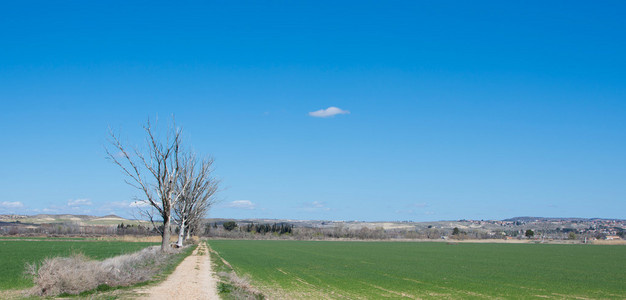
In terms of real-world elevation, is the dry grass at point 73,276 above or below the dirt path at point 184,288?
above

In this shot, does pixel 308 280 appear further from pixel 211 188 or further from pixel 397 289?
pixel 211 188

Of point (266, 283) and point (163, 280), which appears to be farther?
point (266, 283)

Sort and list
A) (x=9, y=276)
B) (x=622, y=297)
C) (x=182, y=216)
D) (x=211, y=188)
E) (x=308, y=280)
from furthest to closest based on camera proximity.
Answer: (x=211, y=188), (x=182, y=216), (x=308, y=280), (x=9, y=276), (x=622, y=297)

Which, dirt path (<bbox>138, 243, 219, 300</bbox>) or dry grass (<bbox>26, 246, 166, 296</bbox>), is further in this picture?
dirt path (<bbox>138, 243, 219, 300</bbox>)

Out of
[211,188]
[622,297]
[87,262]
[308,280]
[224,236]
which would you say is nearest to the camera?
[87,262]

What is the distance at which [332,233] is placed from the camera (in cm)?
17638

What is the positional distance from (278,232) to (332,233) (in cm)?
1886

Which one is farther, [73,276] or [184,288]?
[184,288]

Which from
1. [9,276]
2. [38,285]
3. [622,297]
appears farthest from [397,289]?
[9,276]

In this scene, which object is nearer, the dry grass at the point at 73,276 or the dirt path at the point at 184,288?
the dry grass at the point at 73,276

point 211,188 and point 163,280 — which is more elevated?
point 211,188

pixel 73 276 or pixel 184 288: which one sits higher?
pixel 73 276

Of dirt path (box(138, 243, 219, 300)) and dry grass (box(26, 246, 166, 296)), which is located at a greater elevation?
dry grass (box(26, 246, 166, 296))

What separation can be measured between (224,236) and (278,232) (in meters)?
30.5
